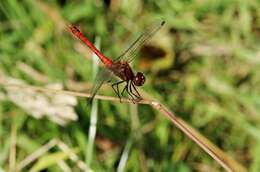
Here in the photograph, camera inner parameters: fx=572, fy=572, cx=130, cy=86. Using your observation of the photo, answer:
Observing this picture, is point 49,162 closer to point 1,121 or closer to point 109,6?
point 1,121

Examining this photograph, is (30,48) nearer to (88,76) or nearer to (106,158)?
(88,76)

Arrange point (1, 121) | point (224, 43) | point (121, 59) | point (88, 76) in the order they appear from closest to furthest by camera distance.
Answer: point (121, 59)
point (1, 121)
point (88, 76)
point (224, 43)

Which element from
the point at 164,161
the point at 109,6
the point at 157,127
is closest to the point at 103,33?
the point at 109,6

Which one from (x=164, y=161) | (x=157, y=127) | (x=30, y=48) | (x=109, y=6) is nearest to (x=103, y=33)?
(x=109, y=6)

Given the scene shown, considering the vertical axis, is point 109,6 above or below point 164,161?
above

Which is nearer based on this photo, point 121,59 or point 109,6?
point 121,59

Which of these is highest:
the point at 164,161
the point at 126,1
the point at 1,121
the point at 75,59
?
the point at 126,1

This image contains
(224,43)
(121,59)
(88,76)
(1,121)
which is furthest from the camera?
(224,43)
